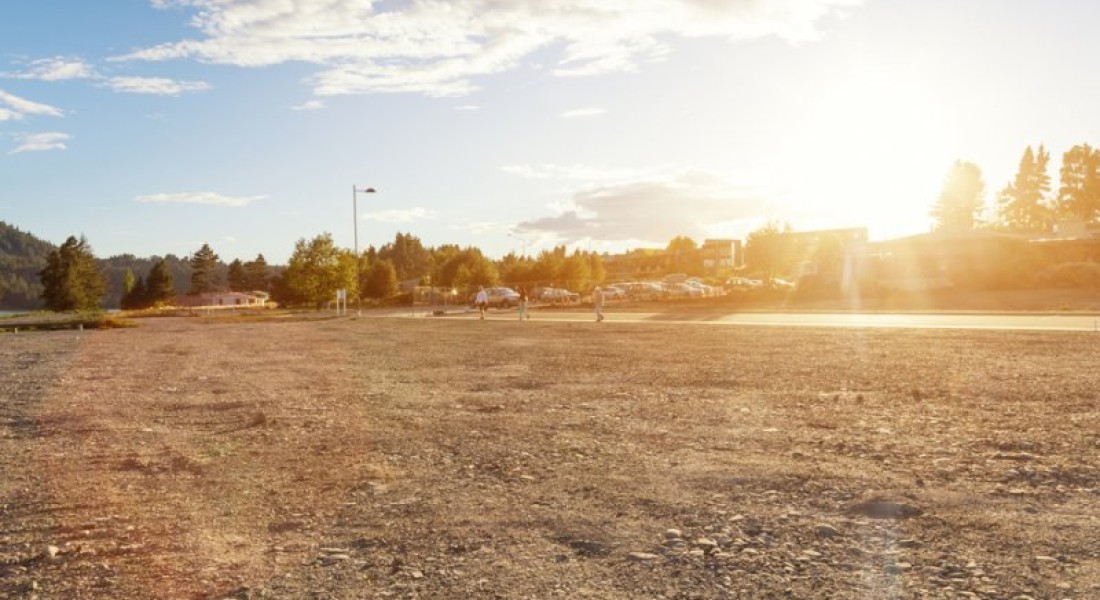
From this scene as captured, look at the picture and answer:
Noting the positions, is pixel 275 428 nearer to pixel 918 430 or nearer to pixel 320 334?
pixel 918 430

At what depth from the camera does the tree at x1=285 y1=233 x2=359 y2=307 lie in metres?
66.1

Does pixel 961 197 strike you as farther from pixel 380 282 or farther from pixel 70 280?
pixel 70 280

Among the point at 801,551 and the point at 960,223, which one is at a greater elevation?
the point at 960,223

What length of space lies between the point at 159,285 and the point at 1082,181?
436 ft

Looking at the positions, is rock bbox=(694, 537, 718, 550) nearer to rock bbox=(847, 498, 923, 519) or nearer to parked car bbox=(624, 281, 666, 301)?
rock bbox=(847, 498, 923, 519)

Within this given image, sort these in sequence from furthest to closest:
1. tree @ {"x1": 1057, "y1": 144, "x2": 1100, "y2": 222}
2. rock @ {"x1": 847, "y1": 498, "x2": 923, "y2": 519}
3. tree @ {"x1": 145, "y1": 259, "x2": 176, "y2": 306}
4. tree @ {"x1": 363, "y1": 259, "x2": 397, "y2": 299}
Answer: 1. tree @ {"x1": 145, "y1": 259, "x2": 176, "y2": 306}
2. tree @ {"x1": 363, "y1": 259, "x2": 397, "y2": 299}
3. tree @ {"x1": 1057, "y1": 144, "x2": 1100, "y2": 222}
4. rock @ {"x1": 847, "y1": 498, "x2": 923, "y2": 519}

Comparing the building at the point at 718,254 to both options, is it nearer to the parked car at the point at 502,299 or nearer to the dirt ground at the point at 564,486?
the parked car at the point at 502,299

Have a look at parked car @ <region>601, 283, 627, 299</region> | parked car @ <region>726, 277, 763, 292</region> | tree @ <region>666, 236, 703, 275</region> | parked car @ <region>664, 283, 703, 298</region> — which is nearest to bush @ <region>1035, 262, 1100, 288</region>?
parked car @ <region>664, 283, 703, 298</region>

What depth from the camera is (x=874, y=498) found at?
607 cm

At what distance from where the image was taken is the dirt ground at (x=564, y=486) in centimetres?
465

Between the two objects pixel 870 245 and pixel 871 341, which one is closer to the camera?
pixel 871 341

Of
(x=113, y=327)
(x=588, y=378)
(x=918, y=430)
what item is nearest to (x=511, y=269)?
(x=113, y=327)

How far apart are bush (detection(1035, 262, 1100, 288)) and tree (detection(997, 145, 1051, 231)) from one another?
192ft

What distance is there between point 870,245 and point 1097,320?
33.4 meters
